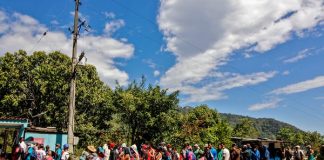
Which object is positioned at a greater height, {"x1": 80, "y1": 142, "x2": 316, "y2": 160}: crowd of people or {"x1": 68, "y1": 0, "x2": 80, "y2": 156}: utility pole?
{"x1": 68, "y1": 0, "x2": 80, "y2": 156}: utility pole

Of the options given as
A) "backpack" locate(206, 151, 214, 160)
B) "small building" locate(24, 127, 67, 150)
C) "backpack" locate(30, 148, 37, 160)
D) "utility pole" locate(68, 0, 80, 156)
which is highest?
"utility pole" locate(68, 0, 80, 156)

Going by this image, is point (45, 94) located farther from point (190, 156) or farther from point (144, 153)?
point (190, 156)

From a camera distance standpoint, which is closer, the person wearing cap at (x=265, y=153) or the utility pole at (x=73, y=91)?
the utility pole at (x=73, y=91)

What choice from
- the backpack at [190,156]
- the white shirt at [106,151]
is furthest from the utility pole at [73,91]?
the backpack at [190,156]

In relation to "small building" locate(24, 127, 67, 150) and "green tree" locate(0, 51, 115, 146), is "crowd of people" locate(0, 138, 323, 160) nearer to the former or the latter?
"small building" locate(24, 127, 67, 150)

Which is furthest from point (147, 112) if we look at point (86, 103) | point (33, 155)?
point (33, 155)

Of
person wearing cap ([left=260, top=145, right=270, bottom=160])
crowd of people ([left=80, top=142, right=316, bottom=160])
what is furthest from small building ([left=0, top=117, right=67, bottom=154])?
person wearing cap ([left=260, top=145, right=270, bottom=160])

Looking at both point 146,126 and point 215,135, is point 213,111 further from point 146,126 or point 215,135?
point 146,126

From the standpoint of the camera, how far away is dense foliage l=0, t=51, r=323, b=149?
37031 millimetres

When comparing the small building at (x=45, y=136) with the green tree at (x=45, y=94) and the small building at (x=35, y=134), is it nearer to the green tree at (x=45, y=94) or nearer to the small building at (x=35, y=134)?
the small building at (x=35, y=134)

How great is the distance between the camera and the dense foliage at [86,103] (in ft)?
121

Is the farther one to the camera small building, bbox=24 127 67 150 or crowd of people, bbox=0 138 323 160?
small building, bbox=24 127 67 150

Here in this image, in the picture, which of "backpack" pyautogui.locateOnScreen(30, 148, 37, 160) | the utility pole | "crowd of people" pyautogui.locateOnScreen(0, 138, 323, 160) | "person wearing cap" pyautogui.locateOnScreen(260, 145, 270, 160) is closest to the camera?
"crowd of people" pyautogui.locateOnScreen(0, 138, 323, 160)

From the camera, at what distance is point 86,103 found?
39.9m
